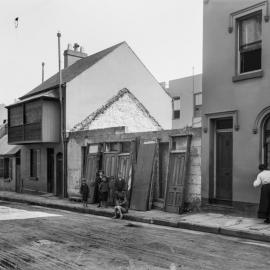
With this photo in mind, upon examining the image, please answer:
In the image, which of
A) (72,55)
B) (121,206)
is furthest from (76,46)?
(121,206)

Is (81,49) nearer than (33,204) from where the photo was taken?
No

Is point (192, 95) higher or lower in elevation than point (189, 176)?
higher

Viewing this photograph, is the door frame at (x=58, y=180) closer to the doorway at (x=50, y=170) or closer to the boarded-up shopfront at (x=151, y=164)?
the doorway at (x=50, y=170)

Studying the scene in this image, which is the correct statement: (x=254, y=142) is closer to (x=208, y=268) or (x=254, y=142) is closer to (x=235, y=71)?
(x=235, y=71)

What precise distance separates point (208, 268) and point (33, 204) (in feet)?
50.9

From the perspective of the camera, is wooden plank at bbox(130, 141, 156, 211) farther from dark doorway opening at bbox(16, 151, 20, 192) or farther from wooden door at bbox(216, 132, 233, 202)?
dark doorway opening at bbox(16, 151, 20, 192)

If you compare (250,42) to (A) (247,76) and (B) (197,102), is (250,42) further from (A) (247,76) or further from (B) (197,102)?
(B) (197,102)

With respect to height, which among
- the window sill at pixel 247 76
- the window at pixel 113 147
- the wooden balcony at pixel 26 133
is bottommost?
the window at pixel 113 147

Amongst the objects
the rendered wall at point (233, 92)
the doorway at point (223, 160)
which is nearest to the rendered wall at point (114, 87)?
the rendered wall at point (233, 92)

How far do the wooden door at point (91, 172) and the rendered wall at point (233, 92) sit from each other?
6.47m

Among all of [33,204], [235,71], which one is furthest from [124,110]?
[235,71]

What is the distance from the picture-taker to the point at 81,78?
78.4 feet

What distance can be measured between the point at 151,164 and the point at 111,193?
8.79 feet

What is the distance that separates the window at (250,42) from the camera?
12938mm
